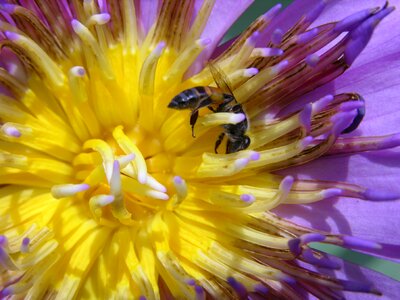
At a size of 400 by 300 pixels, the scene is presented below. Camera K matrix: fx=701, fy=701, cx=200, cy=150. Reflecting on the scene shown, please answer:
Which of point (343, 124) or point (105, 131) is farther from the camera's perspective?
point (105, 131)

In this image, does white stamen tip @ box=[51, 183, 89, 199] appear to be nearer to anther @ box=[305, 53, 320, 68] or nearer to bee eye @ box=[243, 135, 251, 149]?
bee eye @ box=[243, 135, 251, 149]

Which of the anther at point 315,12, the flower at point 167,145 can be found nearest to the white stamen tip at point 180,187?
the flower at point 167,145

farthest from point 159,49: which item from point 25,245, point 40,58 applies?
point 25,245

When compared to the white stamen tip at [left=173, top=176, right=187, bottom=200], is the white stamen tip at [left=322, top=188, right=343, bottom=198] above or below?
below

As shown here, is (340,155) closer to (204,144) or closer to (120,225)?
(204,144)

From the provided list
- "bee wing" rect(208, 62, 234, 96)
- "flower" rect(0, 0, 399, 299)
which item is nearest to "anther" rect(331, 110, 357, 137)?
"flower" rect(0, 0, 399, 299)

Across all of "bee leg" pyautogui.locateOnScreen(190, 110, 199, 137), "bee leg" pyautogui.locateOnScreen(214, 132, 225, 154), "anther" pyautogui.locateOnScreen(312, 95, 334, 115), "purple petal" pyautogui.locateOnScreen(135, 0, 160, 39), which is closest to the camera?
"anther" pyautogui.locateOnScreen(312, 95, 334, 115)

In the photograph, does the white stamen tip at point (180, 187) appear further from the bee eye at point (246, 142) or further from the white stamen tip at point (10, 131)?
the white stamen tip at point (10, 131)

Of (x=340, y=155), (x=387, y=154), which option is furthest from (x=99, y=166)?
(x=387, y=154)

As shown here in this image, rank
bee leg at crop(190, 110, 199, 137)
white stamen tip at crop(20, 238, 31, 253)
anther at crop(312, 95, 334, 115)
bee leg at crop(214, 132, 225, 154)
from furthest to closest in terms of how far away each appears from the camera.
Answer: bee leg at crop(214, 132, 225, 154), bee leg at crop(190, 110, 199, 137), anther at crop(312, 95, 334, 115), white stamen tip at crop(20, 238, 31, 253)
